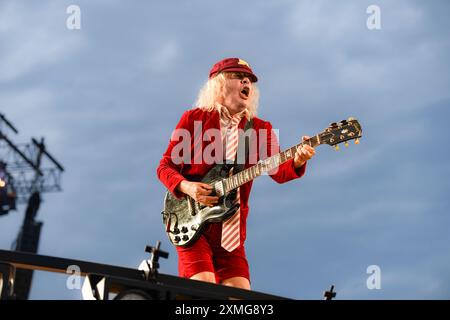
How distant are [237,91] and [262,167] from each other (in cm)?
66

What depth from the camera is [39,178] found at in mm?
24297

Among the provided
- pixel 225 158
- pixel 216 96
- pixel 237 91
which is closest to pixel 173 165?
pixel 225 158

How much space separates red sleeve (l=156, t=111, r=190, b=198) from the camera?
506cm

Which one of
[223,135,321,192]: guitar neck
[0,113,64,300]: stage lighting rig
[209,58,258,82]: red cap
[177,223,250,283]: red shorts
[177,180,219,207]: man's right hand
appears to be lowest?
[177,223,250,283]: red shorts

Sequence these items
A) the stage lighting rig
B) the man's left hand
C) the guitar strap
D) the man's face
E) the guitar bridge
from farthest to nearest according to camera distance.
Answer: the stage lighting rig
the man's face
the guitar strap
the guitar bridge
the man's left hand

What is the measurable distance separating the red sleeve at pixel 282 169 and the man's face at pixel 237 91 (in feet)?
0.98

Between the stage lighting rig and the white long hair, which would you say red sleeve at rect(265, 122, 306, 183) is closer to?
the white long hair

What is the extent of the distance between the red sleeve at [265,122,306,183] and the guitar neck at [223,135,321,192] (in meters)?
0.06

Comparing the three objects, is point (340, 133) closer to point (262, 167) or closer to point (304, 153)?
point (304, 153)

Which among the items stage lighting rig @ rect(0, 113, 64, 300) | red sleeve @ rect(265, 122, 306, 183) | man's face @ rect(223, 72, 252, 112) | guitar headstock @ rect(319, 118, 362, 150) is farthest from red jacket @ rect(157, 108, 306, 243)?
stage lighting rig @ rect(0, 113, 64, 300)

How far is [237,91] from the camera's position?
5344 millimetres

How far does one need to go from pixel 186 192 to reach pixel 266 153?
68 cm
